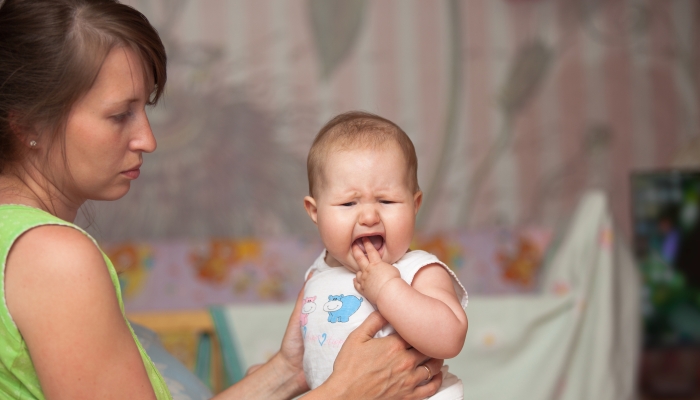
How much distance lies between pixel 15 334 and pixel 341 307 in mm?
496

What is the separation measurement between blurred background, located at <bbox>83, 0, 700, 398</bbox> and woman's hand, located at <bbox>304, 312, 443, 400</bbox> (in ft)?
5.43

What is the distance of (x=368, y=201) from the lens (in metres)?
1.14

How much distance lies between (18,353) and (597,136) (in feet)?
9.35

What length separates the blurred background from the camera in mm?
2803

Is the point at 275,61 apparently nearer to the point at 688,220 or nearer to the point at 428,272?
the point at 688,220

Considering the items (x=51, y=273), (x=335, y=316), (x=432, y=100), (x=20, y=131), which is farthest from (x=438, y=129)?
(x=51, y=273)

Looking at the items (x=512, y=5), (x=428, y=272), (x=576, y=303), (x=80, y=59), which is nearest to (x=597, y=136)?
(x=512, y=5)

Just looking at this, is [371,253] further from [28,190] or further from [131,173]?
[28,190]

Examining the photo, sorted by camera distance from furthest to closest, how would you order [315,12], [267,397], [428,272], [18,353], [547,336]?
[315,12]
[547,336]
[267,397]
[428,272]
[18,353]

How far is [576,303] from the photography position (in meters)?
2.19

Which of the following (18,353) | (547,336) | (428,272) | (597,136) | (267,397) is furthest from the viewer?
(597,136)

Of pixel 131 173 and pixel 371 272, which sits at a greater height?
pixel 131 173

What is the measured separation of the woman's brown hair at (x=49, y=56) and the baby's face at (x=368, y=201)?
0.39m

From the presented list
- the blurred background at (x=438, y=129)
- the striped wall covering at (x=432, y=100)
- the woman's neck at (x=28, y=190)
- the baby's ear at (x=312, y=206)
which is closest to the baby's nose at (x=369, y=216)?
the baby's ear at (x=312, y=206)
